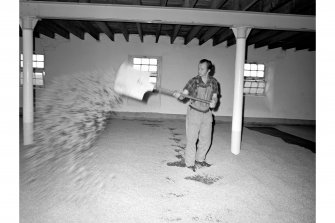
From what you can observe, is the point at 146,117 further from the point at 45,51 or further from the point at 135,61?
the point at 45,51

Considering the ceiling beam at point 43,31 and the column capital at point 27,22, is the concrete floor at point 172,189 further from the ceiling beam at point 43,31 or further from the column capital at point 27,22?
the ceiling beam at point 43,31

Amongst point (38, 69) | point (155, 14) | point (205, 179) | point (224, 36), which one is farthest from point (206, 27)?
point (38, 69)

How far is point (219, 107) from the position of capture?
9.76 meters

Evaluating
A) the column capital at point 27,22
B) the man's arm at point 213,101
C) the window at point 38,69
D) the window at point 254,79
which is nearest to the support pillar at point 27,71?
the column capital at point 27,22

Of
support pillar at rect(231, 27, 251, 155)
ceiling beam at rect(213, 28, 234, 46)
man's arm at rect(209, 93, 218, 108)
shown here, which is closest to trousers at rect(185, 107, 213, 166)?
man's arm at rect(209, 93, 218, 108)

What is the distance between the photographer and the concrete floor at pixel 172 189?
2.51m

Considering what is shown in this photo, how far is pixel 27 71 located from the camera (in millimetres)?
4918

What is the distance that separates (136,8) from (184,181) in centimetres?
329

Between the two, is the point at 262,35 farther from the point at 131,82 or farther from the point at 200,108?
the point at 131,82

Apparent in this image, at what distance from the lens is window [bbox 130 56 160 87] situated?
953 centimetres

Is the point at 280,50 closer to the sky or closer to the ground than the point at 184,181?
closer to the sky

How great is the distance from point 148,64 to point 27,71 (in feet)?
16.8

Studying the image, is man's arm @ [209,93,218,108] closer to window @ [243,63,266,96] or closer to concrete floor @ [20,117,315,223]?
concrete floor @ [20,117,315,223]
